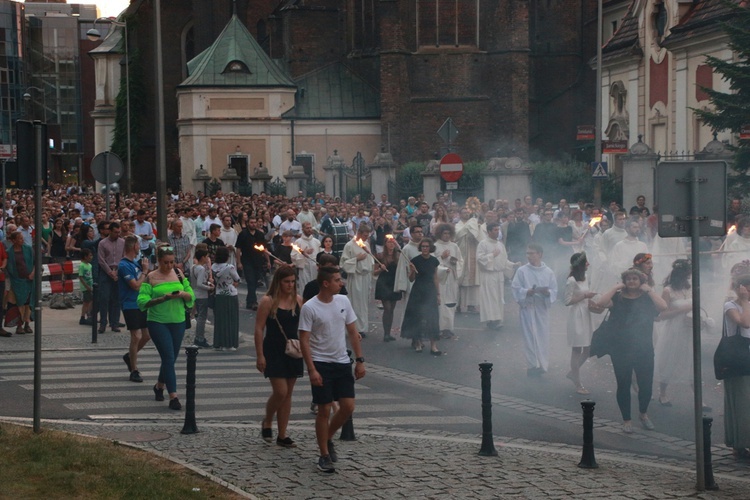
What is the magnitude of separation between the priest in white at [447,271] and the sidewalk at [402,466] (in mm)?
6987

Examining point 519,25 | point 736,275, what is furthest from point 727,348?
point 519,25

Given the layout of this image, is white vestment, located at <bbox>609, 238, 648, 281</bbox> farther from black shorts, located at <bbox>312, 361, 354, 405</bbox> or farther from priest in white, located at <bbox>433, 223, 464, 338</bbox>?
black shorts, located at <bbox>312, 361, 354, 405</bbox>

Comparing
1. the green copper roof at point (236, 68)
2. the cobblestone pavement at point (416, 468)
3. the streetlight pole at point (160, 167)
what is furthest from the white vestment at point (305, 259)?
the green copper roof at point (236, 68)

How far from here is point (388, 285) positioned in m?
18.5

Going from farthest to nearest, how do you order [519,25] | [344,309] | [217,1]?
[217,1], [519,25], [344,309]

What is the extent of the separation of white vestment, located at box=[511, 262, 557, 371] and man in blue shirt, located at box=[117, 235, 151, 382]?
458cm

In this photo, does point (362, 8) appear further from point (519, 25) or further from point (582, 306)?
point (582, 306)

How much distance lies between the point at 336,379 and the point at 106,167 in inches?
516

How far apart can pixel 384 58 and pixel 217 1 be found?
12.0 meters

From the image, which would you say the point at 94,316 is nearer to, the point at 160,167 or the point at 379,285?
the point at 160,167

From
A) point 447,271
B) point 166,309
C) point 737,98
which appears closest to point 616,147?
point 737,98

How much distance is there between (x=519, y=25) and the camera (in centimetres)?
5312

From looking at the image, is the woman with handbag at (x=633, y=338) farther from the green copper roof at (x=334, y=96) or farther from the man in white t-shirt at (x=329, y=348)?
the green copper roof at (x=334, y=96)

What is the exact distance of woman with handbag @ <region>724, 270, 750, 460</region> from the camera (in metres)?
10.3
